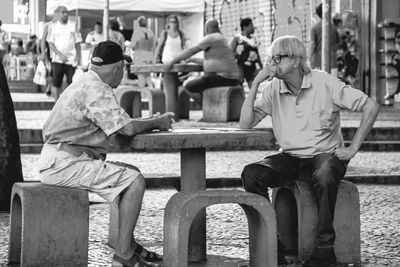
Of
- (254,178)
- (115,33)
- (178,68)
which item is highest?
(115,33)

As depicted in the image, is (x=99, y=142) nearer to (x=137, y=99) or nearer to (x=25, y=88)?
(x=137, y=99)

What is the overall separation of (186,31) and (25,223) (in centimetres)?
2454

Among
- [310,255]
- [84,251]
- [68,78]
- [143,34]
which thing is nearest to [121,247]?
[84,251]

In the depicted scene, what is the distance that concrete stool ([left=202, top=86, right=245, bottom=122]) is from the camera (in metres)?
16.3

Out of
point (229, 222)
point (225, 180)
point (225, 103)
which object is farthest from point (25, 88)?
point (229, 222)

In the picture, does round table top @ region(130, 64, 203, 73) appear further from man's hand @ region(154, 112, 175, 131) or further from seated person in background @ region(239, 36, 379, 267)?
man's hand @ region(154, 112, 175, 131)

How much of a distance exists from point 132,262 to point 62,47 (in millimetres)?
13622

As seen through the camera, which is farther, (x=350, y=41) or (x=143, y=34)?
(x=143, y=34)

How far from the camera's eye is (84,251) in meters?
6.45

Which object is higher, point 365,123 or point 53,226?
point 365,123

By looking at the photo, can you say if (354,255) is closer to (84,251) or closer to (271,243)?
(271,243)

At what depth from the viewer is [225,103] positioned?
53.5 feet

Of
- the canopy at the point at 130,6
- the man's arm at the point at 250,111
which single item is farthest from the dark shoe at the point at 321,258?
the canopy at the point at 130,6

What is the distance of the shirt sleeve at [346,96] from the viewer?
22.6 ft
